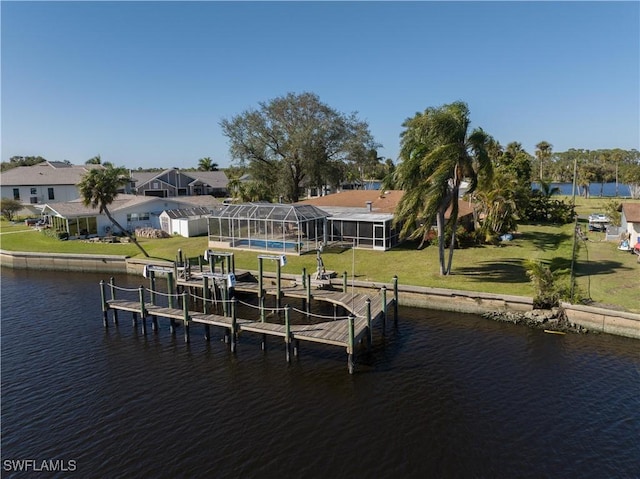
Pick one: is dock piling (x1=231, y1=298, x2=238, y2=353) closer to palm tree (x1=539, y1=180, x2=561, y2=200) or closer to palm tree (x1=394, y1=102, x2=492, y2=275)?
palm tree (x1=394, y1=102, x2=492, y2=275)

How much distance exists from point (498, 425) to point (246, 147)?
48290mm

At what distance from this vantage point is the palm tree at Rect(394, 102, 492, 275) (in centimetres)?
2453

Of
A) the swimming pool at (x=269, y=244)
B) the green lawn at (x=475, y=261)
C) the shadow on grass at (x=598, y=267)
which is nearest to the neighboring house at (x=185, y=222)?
the green lawn at (x=475, y=261)

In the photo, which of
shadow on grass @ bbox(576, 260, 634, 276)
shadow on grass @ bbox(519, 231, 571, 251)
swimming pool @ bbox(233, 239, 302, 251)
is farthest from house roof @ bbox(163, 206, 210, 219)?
shadow on grass @ bbox(576, 260, 634, 276)

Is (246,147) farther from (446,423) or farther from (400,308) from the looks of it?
(446,423)

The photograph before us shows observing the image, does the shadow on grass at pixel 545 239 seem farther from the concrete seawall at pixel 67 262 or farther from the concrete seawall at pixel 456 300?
the concrete seawall at pixel 67 262

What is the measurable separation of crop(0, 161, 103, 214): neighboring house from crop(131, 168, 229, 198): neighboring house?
34.8 feet

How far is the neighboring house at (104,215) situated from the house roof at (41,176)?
56.8 feet

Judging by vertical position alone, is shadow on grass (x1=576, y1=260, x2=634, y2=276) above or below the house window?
Answer: below

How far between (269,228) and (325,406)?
22.2 meters

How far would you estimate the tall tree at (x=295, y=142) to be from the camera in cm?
5431

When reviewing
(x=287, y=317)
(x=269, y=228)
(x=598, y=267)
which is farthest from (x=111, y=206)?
(x=598, y=267)

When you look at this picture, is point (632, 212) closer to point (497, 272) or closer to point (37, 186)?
point (497, 272)

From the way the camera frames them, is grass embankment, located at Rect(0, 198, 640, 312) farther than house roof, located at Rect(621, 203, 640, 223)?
No
